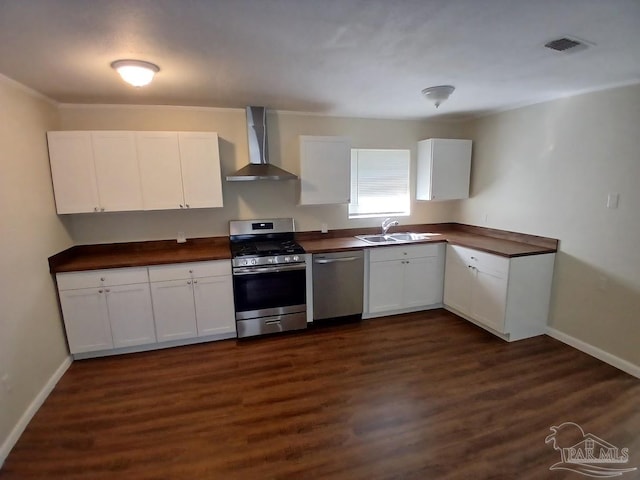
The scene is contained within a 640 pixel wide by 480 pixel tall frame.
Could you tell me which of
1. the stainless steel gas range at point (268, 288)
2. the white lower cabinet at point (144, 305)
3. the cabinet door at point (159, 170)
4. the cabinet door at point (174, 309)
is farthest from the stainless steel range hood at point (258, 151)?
the cabinet door at point (174, 309)

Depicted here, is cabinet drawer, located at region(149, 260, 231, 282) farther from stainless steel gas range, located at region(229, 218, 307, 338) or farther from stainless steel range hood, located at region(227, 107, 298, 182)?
stainless steel range hood, located at region(227, 107, 298, 182)

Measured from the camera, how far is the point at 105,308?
9.59ft

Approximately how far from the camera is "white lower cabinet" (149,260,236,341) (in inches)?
119

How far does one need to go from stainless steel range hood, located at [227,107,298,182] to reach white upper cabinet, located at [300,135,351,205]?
0.27 m

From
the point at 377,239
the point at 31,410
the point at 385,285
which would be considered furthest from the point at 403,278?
the point at 31,410

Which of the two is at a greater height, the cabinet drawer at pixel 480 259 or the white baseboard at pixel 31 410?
the cabinet drawer at pixel 480 259

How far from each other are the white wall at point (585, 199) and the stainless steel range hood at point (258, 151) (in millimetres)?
2563

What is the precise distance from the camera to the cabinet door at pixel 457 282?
11.7 ft

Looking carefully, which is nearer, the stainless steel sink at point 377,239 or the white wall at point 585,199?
the white wall at point 585,199

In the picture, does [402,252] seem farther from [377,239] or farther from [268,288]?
[268,288]

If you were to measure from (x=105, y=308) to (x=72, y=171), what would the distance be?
1307 millimetres

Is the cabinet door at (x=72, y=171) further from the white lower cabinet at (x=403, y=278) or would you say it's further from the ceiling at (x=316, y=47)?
the white lower cabinet at (x=403, y=278)

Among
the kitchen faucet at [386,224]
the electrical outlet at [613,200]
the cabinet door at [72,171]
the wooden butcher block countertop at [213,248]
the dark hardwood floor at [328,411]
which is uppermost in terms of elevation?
the cabinet door at [72,171]

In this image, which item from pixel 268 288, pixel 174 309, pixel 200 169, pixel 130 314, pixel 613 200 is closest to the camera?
pixel 613 200
